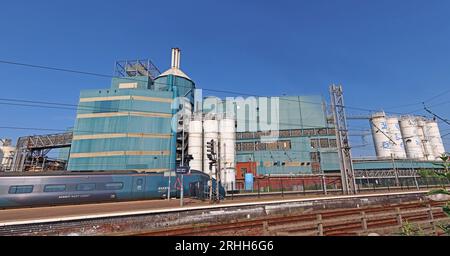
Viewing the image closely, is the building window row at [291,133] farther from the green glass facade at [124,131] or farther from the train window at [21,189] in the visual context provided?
the train window at [21,189]

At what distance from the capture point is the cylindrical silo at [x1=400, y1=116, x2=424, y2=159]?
55.0 meters

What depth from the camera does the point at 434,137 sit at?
6059cm

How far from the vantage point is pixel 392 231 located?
1054 cm

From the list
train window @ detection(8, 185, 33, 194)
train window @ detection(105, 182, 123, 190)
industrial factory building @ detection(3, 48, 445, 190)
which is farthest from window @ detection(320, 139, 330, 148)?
train window @ detection(8, 185, 33, 194)

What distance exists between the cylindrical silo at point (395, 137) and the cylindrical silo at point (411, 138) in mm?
2173

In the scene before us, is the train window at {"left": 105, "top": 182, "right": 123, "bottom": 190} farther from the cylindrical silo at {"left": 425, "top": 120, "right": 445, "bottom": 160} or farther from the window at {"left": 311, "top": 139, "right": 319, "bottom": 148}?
the cylindrical silo at {"left": 425, "top": 120, "right": 445, "bottom": 160}

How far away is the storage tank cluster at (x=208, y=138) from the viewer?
39.5 m

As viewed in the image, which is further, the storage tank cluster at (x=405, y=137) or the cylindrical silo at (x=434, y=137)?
the cylindrical silo at (x=434, y=137)

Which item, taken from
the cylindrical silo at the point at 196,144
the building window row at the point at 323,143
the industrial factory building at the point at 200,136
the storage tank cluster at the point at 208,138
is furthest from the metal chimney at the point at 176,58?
the building window row at the point at 323,143

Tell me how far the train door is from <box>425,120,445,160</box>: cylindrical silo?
74547 mm

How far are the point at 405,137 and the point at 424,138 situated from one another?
9.46 metres

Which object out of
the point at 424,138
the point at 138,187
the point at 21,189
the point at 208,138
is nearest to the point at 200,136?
the point at 208,138

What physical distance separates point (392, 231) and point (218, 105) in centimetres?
4806
